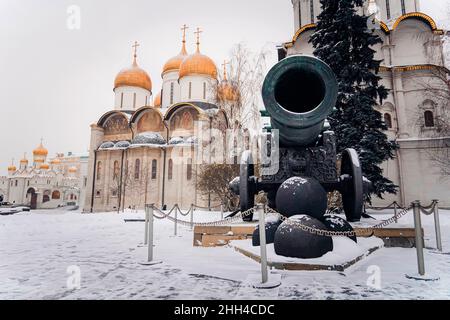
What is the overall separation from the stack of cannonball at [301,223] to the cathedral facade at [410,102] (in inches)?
750

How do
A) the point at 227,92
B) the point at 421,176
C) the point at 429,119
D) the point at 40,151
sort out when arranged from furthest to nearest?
the point at 40,151
the point at 429,119
the point at 421,176
the point at 227,92

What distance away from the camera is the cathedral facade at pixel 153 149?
3112cm

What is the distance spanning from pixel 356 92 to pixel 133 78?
107 ft

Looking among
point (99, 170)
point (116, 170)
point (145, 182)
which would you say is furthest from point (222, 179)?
point (99, 170)

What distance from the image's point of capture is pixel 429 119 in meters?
22.8

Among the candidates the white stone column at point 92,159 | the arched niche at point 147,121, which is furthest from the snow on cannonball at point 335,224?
the white stone column at point 92,159

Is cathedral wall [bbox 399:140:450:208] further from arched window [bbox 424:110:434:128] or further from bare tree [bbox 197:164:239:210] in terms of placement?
bare tree [bbox 197:164:239:210]

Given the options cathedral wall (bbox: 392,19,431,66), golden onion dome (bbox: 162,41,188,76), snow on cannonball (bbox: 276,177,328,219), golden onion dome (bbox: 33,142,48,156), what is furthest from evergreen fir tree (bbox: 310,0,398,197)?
golden onion dome (bbox: 33,142,48,156)

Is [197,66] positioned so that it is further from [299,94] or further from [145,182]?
[299,94]

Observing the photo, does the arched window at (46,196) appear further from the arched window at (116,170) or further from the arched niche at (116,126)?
the arched window at (116,170)

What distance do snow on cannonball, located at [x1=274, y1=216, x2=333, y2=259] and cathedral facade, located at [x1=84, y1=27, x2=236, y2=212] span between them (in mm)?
23864

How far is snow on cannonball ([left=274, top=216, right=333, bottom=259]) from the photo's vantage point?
4.18 meters
